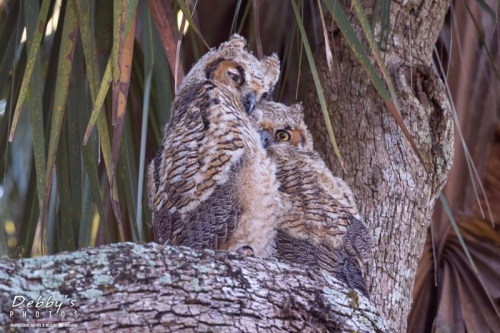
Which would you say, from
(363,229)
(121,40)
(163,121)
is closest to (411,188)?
(363,229)

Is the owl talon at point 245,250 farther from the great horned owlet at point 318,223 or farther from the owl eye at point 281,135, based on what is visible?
the owl eye at point 281,135

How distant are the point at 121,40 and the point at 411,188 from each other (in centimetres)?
126

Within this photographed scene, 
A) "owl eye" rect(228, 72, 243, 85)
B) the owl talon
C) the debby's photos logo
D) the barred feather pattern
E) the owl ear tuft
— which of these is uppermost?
the owl ear tuft

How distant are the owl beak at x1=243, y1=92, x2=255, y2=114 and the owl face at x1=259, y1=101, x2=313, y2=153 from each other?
0.06 meters

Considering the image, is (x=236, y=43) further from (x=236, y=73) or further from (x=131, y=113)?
(x=131, y=113)

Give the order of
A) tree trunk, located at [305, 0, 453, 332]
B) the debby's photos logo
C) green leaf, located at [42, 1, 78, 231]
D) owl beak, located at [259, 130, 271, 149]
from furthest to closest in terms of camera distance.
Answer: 1. tree trunk, located at [305, 0, 453, 332]
2. owl beak, located at [259, 130, 271, 149]
3. green leaf, located at [42, 1, 78, 231]
4. the debby's photos logo

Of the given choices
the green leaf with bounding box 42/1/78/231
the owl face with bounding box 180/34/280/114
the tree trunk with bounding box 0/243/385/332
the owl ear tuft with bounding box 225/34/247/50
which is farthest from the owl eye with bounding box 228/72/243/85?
the tree trunk with bounding box 0/243/385/332

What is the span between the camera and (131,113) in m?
3.12

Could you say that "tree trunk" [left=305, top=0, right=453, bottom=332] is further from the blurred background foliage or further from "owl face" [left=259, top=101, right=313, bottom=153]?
"owl face" [left=259, top=101, right=313, bottom=153]

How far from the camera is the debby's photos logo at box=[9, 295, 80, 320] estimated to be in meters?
1.61

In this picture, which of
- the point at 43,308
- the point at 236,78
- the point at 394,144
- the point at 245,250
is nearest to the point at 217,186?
the point at 245,250

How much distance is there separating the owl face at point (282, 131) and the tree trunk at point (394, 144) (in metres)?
0.34

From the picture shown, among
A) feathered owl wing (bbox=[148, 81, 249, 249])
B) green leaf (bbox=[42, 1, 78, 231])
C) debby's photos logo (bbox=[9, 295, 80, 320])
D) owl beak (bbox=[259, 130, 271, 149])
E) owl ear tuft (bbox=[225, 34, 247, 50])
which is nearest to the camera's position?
debby's photos logo (bbox=[9, 295, 80, 320])

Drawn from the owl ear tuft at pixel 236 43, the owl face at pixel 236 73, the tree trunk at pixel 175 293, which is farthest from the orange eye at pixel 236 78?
the tree trunk at pixel 175 293
